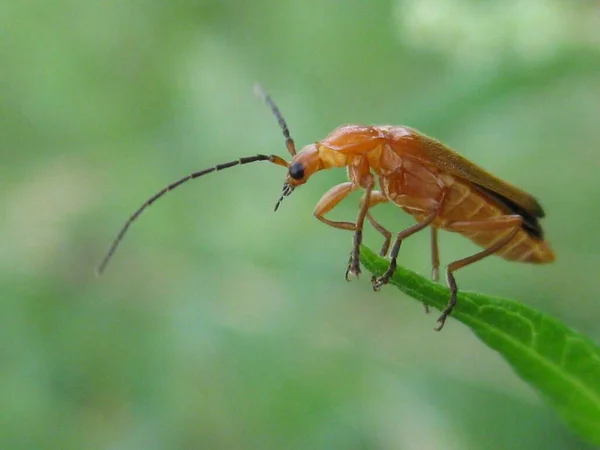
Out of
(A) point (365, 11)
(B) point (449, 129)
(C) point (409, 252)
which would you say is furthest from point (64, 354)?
(A) point (365, 11)

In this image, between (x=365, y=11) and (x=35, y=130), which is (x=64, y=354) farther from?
(x=365, y=11)

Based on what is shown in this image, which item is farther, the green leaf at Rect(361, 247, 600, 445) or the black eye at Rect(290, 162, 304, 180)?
the black eye at Rect(290, 162, 304, 180)

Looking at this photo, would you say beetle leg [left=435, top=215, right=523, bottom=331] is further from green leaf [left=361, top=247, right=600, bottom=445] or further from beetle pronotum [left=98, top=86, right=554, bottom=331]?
green leaf [left=361, top=247, right=600, bottom=445]

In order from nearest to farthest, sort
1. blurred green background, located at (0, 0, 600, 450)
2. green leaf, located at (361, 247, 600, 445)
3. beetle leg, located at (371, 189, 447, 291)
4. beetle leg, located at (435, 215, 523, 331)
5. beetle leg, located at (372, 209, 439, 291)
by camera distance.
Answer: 1. green leaf, located at (361, 247, 600, 445)
2. beetle leg, located at (372, 209, 439, 291)
3. beetle leg, located at (371, 189, 447, 291)
4. beetle leg, located at (435, 215, 523, 331)
5. blurred green background, located at (0, 0, 600, 450)

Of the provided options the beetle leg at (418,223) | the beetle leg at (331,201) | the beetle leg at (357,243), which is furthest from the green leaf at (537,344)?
the beetle leg at (331,201)

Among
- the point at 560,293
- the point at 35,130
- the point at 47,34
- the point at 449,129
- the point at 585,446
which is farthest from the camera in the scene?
the point at 47,34

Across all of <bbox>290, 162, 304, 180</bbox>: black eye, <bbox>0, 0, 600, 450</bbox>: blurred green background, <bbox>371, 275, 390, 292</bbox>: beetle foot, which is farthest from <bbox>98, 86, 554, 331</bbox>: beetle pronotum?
<bbox>0, 0, 600, 450</bbox>: blurred green background

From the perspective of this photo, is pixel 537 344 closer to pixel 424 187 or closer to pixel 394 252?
pixel 394 252
